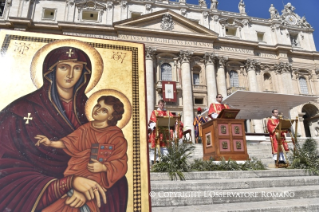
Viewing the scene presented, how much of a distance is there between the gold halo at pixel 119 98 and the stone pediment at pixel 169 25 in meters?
24.2

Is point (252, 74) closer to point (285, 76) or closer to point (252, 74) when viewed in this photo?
point (252, 74)

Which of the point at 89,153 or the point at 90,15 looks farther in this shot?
the point at 90,15

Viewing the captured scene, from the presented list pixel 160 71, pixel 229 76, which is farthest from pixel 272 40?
pixel 160 71

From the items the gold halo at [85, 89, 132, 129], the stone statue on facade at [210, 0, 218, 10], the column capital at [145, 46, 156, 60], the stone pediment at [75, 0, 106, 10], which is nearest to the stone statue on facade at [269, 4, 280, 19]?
the stone statue on facade at [210, 0, 218, 10]

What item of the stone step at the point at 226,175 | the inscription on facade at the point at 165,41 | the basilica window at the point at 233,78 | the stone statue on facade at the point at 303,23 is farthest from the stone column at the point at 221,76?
the stone step at the point at 226,175

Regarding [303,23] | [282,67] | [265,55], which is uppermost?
[303,23]

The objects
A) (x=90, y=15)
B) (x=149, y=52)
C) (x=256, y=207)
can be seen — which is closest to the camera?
(x=256, y=207)

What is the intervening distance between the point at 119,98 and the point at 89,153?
35.0 inches

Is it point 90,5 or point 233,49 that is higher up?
point 90,5

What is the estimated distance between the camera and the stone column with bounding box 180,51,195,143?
24641mm

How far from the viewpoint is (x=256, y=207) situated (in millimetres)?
3975

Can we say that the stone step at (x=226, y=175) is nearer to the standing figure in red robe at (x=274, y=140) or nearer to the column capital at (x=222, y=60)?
the standing figure in red robe at (x=274, y=140)

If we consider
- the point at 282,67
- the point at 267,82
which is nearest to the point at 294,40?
the point at 282,67

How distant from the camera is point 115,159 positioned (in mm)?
2840
